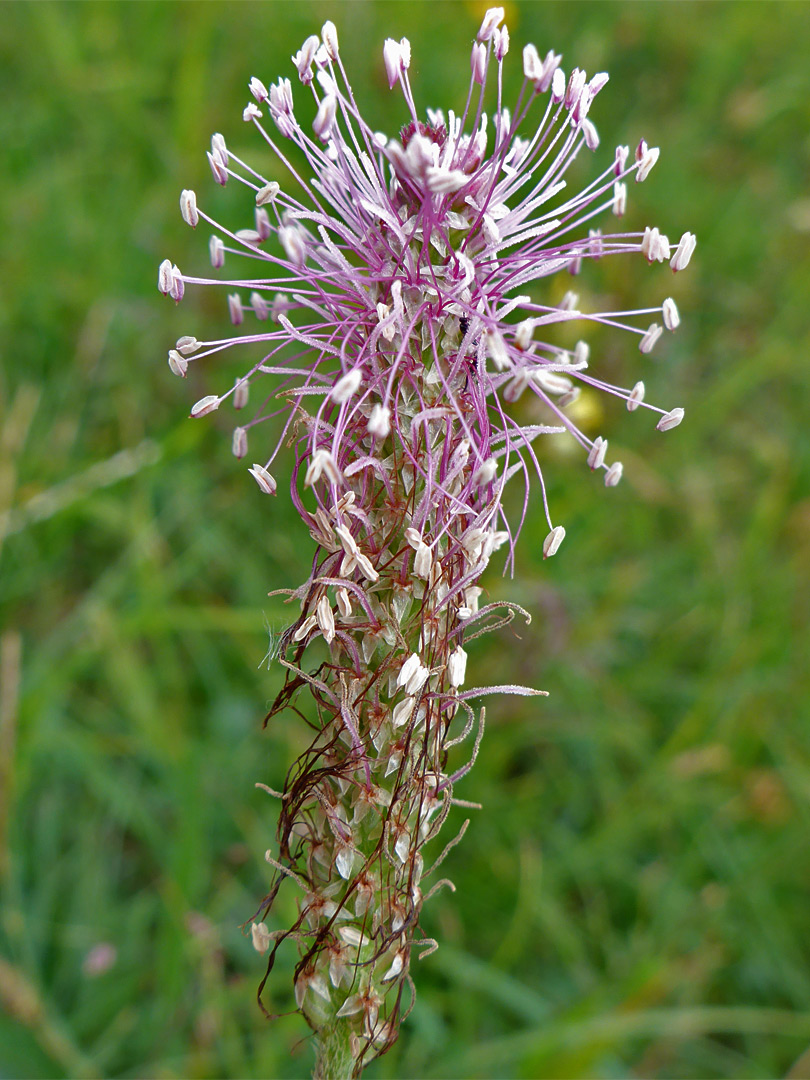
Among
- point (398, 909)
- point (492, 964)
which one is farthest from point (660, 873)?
point (398, 909)

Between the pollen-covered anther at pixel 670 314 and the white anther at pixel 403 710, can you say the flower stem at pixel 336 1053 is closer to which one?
the white anther at pixel 403 710

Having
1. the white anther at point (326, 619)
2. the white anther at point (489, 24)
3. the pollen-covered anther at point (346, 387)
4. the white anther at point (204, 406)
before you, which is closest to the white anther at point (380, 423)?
the pollen-covered anther at point (346, 387)

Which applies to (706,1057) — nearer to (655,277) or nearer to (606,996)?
(606,996)

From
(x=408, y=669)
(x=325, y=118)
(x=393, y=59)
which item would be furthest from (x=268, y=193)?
(x=408, y=669)

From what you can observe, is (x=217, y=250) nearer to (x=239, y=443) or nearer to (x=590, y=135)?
(x=239, y=443)

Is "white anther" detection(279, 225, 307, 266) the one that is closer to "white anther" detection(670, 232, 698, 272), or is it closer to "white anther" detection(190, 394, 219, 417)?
"white anther" detection(190, 394, 219, 417)

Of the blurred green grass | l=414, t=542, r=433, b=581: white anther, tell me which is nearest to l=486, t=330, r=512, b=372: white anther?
l=414, t=542, r=433, b=581: white anther
